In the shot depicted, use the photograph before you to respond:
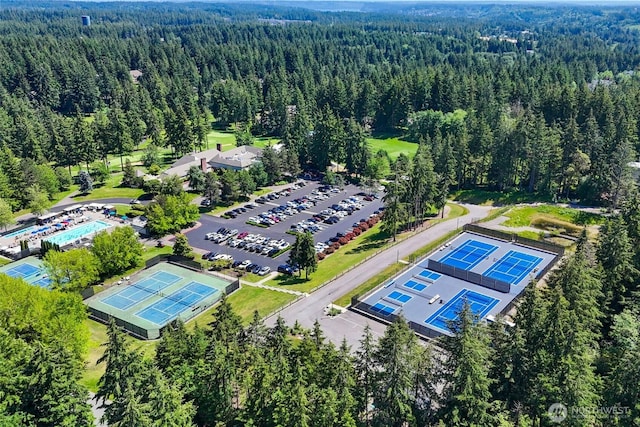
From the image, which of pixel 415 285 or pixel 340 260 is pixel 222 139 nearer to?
pixel 340 260

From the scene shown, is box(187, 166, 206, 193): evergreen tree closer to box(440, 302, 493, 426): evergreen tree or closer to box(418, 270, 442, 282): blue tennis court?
box(418, 270, 442, 282): blue tennis court

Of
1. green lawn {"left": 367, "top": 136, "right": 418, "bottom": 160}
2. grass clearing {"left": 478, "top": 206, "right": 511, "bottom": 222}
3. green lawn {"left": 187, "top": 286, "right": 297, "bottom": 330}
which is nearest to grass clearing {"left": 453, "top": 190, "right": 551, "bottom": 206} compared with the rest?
grass clearing {"left": 478, "top": 206, "right": 511, "bottom": 222}

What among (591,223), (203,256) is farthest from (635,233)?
(203,256)

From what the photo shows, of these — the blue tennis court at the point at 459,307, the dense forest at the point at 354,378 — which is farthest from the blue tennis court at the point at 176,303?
the blue tennis court at the point at 459,307

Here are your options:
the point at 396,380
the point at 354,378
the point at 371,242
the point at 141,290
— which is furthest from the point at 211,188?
the point at 396,380

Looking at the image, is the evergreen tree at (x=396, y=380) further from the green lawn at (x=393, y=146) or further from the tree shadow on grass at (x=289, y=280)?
the green lawn at (x=393, y=146)

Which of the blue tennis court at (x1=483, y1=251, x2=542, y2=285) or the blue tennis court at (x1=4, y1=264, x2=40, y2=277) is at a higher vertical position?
the blue tennis court at (x1=4, y1=264, x2=40, y2=277)

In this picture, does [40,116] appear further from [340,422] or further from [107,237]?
[340,422]
